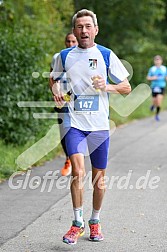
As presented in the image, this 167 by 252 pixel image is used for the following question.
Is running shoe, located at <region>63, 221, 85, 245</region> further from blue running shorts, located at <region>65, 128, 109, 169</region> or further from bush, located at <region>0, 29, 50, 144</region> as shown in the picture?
bush, located at <region>0, 29, 50, 144</region>

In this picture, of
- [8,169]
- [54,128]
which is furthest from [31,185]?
[54,128]

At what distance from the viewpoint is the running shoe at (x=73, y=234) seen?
246 inches

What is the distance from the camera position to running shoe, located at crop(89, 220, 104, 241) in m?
6.46

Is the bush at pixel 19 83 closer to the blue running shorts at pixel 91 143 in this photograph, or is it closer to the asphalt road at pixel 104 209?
the asphalt road at pixel 104 209

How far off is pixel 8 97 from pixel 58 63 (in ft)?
16.8

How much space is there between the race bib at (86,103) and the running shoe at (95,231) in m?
1.08

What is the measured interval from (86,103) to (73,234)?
3.97 ft

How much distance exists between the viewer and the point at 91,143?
6.47 metres

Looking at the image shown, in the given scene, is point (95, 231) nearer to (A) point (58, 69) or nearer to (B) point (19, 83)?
(A) point (58, 69)

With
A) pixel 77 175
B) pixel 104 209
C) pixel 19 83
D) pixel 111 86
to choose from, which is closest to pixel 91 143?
pixel 77 175

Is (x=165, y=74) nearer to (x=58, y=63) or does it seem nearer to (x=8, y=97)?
(x=8, y=97)

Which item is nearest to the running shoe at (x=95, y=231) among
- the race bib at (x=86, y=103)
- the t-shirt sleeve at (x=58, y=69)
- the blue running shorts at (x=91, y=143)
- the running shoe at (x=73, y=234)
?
the running shoe at (x=73, y=234)

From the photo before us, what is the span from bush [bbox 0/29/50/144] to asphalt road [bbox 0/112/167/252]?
42.5 inches

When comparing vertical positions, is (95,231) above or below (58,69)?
below
